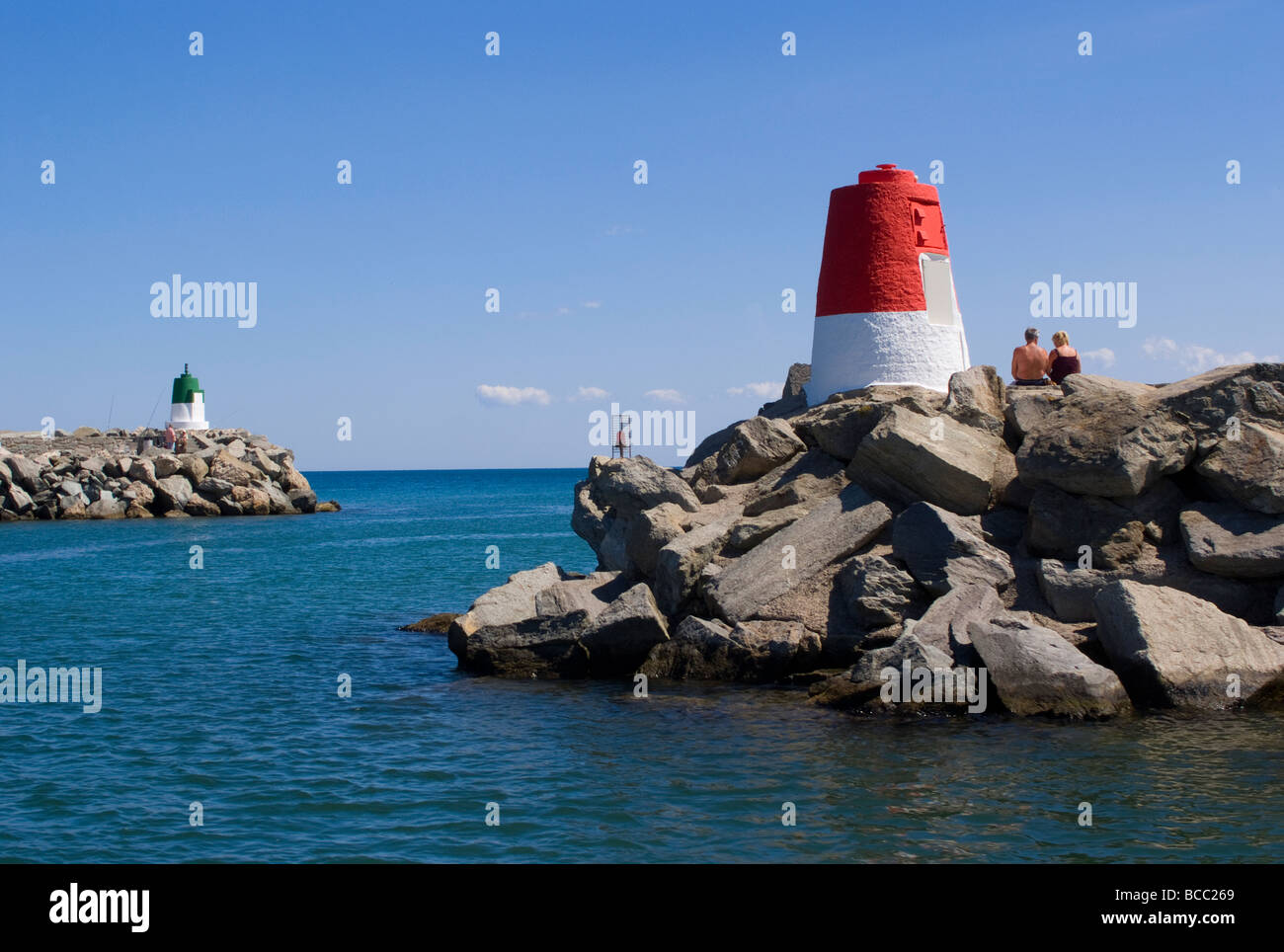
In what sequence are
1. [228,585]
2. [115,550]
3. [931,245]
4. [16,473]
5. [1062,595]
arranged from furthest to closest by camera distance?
[16,473] → [115,550] → [228,585] → [931,245] → [1062,595]

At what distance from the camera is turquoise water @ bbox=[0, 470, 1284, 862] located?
1015 cm

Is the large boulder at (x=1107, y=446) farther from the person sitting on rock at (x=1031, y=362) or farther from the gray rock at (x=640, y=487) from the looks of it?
the gray rock at (x=640, y=487)

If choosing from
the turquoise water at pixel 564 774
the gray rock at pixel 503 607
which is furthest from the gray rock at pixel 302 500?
the gray rock at pixel 503 607

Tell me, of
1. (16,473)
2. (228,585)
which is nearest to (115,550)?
(228,585)

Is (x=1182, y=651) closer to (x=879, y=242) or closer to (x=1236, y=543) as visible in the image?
(x=1236, y=543)

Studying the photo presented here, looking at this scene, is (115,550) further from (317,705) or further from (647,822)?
(647,822)

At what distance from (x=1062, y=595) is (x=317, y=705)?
1050 cm

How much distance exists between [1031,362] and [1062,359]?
1.74 ft

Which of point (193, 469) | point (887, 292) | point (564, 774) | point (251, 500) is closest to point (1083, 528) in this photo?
point (887, 292)

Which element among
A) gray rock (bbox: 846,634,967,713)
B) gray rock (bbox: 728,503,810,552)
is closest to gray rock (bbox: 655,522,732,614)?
gray rock (bbox: 728,503,810,552)

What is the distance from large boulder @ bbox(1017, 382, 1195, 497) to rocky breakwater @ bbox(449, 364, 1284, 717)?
0.11ft

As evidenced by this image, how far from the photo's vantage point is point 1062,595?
1559 cm

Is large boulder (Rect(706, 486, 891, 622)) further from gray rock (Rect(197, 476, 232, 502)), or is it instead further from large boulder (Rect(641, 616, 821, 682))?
gray rock (Rect(197, 476, 232, 502))

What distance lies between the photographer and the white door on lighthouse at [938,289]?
849 inches
